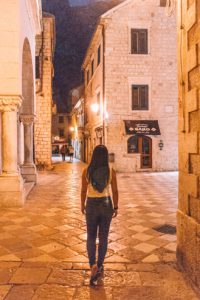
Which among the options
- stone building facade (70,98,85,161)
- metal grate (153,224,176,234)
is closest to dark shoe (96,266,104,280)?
metal grate (153,224,176,234)

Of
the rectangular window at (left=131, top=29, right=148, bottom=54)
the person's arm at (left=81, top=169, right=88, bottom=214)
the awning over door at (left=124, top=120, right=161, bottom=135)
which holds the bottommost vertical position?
the person's arm at (left=81, top=169, right=88, bottom=214)

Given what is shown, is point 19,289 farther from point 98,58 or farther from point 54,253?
point 98,58

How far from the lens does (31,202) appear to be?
10.3m

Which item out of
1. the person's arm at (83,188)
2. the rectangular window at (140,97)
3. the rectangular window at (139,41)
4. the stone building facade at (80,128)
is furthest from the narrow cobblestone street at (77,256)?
the stone building facade at (80,128)

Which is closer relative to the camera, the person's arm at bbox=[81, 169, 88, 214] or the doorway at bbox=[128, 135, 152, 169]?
the person's arm at bbox=[81, 169, 88, 214]

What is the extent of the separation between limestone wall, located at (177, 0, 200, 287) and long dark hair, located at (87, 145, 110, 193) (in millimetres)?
1156

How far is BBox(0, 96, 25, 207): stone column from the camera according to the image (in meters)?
9.50

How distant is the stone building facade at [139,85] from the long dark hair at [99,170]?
53.7 ft

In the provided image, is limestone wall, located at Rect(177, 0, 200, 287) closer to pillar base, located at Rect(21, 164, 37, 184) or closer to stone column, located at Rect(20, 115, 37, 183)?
stone column, located at Rect(20, 115, 37, 183)

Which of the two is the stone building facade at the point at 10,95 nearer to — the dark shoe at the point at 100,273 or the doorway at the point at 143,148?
the dark shoe at the point at 100,273

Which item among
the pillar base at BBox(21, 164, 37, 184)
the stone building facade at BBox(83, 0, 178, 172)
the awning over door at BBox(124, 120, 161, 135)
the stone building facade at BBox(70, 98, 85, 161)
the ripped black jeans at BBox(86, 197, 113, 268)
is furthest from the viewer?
the stone building facade at BBox(70, 98, 85, 161)

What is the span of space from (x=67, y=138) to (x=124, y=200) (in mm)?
63651

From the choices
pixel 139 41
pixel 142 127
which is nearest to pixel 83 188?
pixel 142 127

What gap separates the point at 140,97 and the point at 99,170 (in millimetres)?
17440
